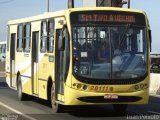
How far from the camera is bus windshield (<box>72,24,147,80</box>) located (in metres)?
15.4

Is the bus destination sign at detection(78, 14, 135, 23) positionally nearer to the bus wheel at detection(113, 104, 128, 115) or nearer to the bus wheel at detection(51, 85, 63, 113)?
the bus wheel at detection(51, 85, 63, 113)

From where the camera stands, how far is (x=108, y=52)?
1559cm

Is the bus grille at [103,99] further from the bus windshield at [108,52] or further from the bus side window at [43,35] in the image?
the bus side window at [43,35]

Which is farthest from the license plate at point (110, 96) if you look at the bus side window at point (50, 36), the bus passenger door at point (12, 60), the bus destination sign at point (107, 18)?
the bus passenger door at point (12, 60)

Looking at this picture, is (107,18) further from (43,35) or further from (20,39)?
(20,39)

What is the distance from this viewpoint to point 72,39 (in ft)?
50.8

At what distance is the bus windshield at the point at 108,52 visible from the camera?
1541 cm

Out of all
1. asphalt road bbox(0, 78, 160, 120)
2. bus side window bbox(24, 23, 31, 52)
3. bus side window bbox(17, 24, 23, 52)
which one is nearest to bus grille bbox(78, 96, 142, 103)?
asphalt road bbox(0, 78, 160, 120)

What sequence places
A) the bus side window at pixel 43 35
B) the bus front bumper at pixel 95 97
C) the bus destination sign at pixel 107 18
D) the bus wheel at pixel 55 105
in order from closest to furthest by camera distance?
the bus front bumper at pixel 95 97 → the bus destination sign at pixel 107 18 → the bus wheel at pixel 55 105 → the bus side window at pixel 43 35

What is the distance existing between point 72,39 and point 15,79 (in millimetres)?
7758

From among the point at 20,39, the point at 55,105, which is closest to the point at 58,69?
the point at 55,105

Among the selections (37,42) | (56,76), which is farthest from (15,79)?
(56,76)

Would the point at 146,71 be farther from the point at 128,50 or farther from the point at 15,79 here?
the point at 15,79

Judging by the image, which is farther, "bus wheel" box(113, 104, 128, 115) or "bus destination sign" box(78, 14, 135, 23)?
"bus wheel" box(113, 104, 128, 115)
